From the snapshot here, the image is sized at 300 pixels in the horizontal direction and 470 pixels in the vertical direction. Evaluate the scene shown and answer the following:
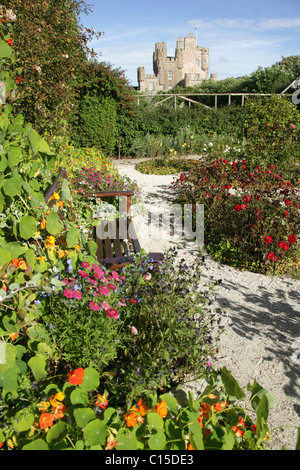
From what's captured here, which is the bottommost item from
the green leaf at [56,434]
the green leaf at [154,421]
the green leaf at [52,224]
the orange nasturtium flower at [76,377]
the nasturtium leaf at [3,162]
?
the green leaf at [154,421]

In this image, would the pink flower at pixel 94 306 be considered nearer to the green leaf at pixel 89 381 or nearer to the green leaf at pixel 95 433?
the green leaf at pixel 89 381

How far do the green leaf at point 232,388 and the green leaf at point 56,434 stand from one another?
791mm

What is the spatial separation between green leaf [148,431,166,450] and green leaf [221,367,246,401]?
453 millimetres

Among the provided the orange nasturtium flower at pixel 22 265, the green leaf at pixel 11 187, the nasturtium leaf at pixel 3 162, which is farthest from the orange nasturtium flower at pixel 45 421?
the nasturtium leaf at pixel 3 162

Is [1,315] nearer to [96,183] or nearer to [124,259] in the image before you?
[124,259]

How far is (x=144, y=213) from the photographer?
5.67m

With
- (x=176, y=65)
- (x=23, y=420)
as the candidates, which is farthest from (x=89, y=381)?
(x=176, y=65)

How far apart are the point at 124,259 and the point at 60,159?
3.03 m

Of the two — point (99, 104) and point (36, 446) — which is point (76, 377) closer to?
point (36, 446)

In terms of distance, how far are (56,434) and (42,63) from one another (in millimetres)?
4634

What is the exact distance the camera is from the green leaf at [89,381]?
5.17 ft

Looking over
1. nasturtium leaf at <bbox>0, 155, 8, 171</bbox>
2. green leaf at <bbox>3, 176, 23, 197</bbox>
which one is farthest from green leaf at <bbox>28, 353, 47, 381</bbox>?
nasturtium leaf at <bbox>0, 155, 8, 171</bbox>

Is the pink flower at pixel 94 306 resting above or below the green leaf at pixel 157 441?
above

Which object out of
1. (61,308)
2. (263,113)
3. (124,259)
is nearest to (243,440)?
(61,308)
